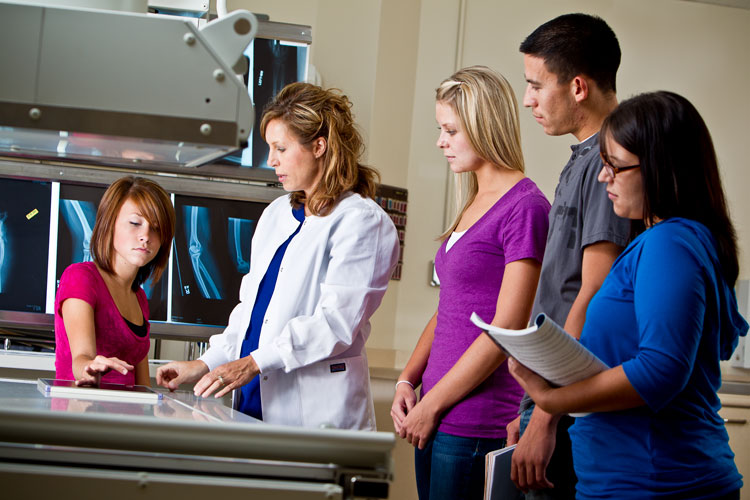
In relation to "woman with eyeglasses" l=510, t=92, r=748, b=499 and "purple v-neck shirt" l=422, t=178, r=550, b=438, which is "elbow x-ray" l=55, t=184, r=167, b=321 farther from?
"woman with eyeglasses" l=510, t=92, r=748, b=499

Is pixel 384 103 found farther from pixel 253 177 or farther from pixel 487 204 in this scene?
pixel 487 204

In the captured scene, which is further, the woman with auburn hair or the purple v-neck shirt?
the woman with auburn hair

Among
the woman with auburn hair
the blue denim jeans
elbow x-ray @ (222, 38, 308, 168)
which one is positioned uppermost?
elbow x-ray @ (222, 38, 308, 168)

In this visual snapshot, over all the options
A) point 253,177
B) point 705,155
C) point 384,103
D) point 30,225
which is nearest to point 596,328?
point 705,155

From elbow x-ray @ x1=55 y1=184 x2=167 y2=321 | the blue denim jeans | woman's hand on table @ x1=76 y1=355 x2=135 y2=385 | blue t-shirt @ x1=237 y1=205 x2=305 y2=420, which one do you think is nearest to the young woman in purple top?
the blue denim jeans

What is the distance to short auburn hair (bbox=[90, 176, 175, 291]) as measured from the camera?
1.72 metres

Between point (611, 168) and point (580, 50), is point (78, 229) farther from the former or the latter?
point (611, 168)

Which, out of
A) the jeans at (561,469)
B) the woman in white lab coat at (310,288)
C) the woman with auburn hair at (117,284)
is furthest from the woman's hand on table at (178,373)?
the jeans at (561,469)

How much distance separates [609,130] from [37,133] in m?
0.83

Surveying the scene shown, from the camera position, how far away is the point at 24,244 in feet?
7.16

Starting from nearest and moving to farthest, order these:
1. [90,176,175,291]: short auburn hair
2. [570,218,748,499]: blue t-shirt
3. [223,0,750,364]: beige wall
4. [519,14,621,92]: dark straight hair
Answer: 1. [570,218,748,499]: blue t-shirt
2. [519,14,621,92]: dark straight hair
3. [90,176,175,291]: short auburn hair
4. [223,0,750,364]: beige wall

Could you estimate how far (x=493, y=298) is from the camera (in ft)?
4.99

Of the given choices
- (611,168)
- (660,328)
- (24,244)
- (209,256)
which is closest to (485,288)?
(611,168)

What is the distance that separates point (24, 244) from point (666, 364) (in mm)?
1818
